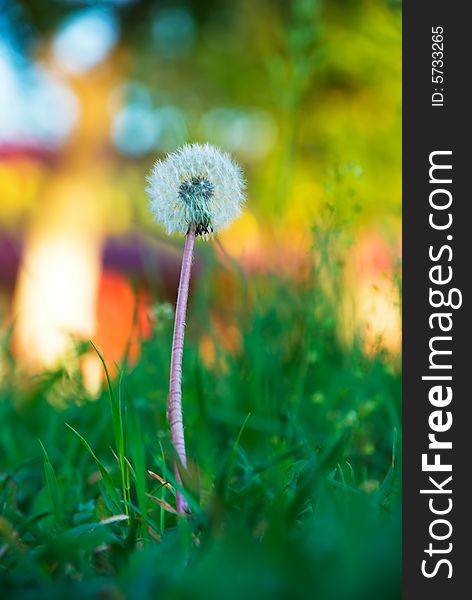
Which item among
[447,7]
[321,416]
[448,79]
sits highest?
[447,7]

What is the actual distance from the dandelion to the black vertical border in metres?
0.31

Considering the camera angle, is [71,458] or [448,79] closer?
[448,79]

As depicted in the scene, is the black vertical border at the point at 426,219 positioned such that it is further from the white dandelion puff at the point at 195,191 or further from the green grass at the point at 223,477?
the white dandelion puff at the point at 195,191

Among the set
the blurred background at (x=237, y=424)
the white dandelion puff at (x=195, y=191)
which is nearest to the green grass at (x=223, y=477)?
the blurred background at (x=237, y=424)

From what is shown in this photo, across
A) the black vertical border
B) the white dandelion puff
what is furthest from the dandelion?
the black vertical border

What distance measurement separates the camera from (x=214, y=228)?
0.97 m

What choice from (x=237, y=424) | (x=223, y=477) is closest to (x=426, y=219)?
(x=223, y=477)

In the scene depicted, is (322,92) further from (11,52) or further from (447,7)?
(447,7)

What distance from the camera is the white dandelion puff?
3.14ft

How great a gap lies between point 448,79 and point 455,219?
218 millimetres

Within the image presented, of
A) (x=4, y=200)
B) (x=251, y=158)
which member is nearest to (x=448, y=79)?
(x=251, y=158)

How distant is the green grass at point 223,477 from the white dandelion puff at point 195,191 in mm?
229

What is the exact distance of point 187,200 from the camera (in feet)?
3.14

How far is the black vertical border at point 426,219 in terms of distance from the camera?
3.44ft
